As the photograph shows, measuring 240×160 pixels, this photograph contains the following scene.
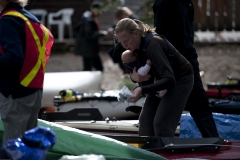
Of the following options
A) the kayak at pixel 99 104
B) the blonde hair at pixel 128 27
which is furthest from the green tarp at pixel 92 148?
the kayak at pixel 99 104

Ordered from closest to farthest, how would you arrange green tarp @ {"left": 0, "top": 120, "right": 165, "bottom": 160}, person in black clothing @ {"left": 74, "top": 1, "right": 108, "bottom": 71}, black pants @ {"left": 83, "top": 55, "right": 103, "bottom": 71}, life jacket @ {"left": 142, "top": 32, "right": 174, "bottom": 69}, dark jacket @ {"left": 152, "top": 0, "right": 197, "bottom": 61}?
green tarp @ {"left": 0, "top": 120, "right": 165, "bottom": 160}, life jacket @ {"left": 142, "top": 32, "right": 174, "bottom": 69}, dark jacket @ {"left": 152, "top": 0, "right": 197, "bottom": 61}, person in black clothing @ {"left": 74, "top": 1, "right": 108, "bottom": 71}, black pants @ {"left": 83, "top": 55, "right": 103, "bottom": 71}

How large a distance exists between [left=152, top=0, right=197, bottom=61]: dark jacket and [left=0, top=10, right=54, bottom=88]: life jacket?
1.44 meters

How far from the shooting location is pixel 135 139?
224 inches

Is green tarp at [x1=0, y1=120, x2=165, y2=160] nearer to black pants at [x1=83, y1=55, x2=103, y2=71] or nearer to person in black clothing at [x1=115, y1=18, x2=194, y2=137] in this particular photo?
person in black clothing at [x1=115, y1=18, x2=194, y2=137]

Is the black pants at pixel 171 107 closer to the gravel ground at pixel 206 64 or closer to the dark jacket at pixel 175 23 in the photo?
the dark jacket at pixel 175 23

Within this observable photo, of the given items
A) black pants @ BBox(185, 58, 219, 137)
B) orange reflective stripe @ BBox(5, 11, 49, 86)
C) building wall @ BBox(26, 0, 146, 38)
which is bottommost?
building wall @ BBox(26, 0, 146, 38)

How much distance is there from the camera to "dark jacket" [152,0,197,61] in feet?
19.3

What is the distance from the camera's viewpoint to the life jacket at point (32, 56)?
4.72m

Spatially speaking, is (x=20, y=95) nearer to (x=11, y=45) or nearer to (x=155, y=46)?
(x=11, y=45)

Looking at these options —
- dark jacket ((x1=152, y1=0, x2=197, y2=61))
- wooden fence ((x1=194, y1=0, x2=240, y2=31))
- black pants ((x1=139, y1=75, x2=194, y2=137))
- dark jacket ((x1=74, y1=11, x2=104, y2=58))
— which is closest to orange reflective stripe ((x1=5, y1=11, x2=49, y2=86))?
black pants ((x1=139, y1=75, x2=194, y2=137))

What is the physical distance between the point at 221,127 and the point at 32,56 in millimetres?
2473

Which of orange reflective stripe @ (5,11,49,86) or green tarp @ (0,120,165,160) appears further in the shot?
green tarp @ (0,120,165,160)

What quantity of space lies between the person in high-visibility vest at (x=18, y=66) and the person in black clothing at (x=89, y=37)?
7.88 m

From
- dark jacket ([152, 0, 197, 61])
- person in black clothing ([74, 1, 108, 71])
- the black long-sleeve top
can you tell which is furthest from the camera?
person in black clothing ([74, 1, 108, 71])
